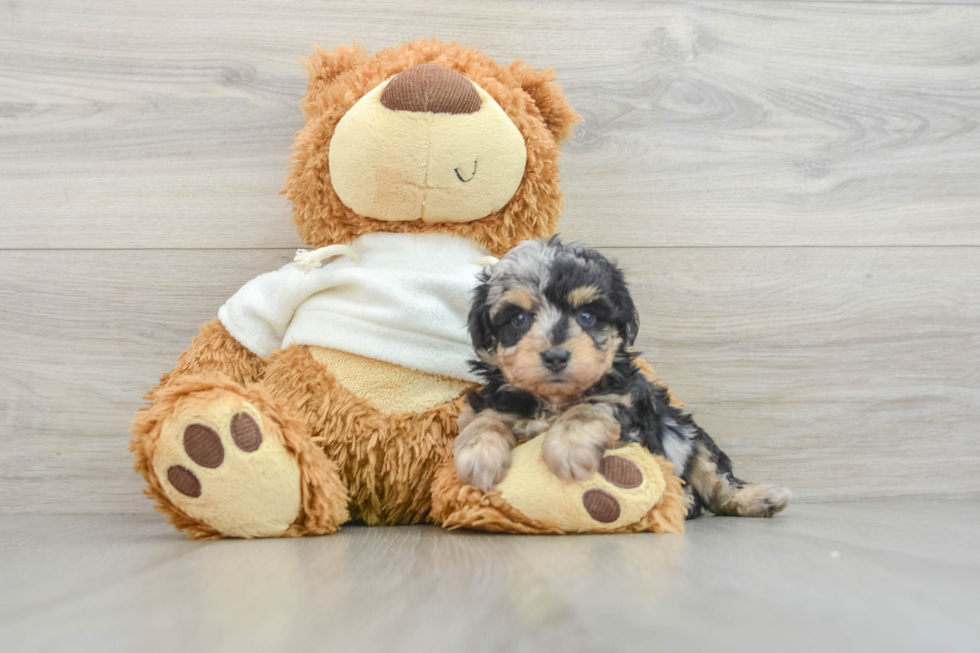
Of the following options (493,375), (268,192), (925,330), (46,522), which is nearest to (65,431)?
(46,522)

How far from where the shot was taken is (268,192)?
5.55 ft

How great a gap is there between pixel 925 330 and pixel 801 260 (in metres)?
0.35

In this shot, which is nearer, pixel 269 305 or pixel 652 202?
pixel 269 305

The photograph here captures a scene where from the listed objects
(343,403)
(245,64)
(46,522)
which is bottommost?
(46,522)

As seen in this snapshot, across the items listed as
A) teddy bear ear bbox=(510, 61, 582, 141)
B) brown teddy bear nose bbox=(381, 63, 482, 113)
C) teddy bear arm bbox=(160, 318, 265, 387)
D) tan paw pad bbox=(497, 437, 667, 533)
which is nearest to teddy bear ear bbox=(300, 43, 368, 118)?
brown teddy bear nose bbox=(381, 63, 482, 113)

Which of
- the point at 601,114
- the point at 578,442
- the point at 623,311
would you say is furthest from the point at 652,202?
the point at 578,442

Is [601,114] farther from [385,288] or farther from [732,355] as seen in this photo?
[385,288]

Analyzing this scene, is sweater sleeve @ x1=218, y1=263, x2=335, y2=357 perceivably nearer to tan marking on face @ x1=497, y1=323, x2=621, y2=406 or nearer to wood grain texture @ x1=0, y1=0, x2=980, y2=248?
wood grain texture @ x1=0, y1=0, x2=980, y2=248

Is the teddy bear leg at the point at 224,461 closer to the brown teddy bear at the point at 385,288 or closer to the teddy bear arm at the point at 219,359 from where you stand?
the brown teddy bear at the point at 385,288

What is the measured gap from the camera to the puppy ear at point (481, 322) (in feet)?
3.91

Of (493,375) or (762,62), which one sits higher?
(762,62)

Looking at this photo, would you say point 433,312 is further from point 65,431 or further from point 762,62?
point 762,62

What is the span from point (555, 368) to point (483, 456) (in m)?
0.18

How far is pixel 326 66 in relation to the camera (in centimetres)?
145
